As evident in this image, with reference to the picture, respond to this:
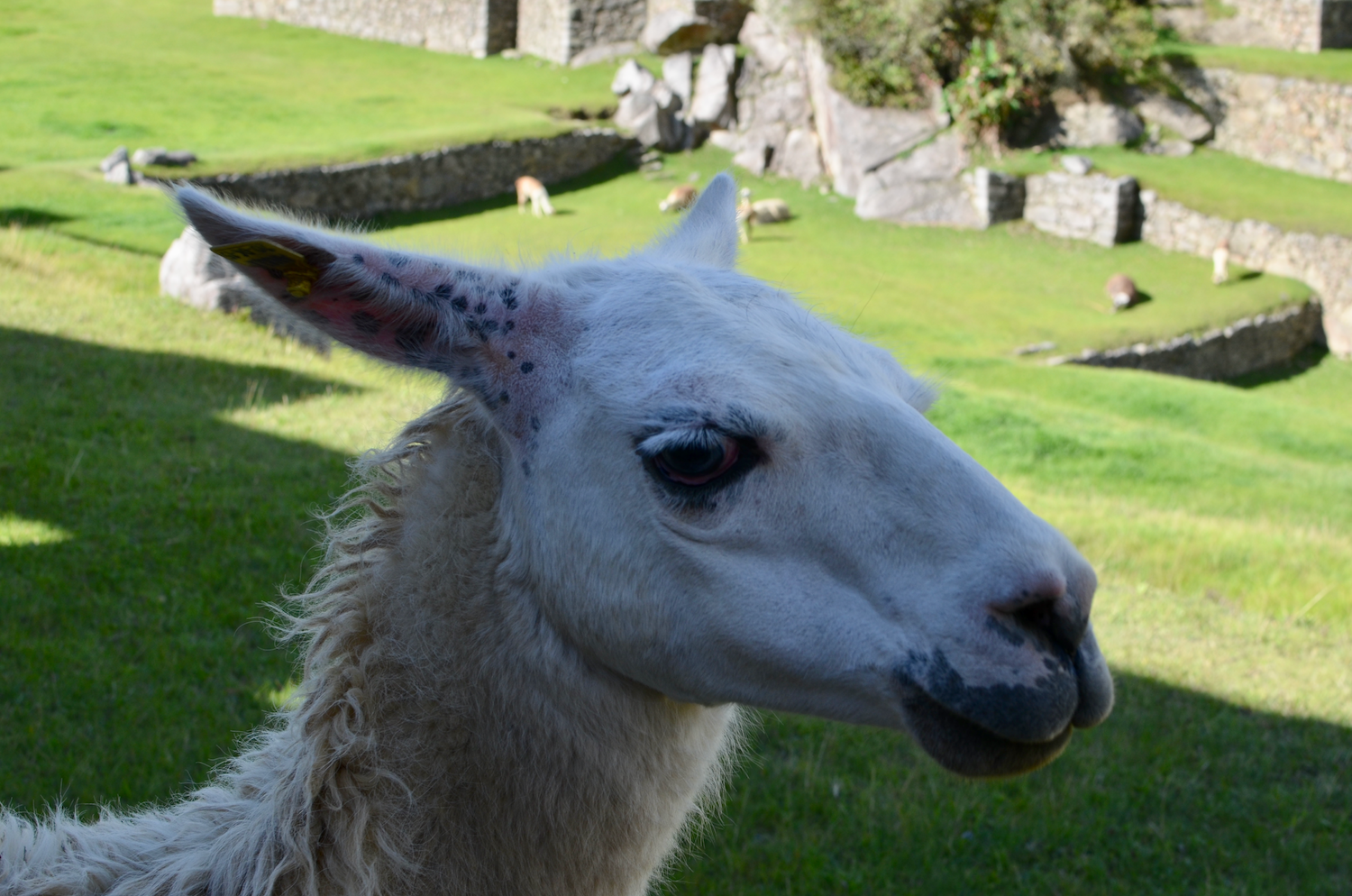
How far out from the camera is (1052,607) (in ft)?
5.13

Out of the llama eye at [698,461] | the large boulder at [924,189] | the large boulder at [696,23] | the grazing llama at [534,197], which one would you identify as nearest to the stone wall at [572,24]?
the large boulder at [696,23]

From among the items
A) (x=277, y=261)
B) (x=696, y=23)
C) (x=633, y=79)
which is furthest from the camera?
(x=696, y=23)

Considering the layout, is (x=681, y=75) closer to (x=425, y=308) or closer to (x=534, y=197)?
(x=534, y=197)

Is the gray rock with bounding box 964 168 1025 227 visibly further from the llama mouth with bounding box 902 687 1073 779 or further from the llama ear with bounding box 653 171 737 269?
the llama mouth with bounding box 902 687 1073 779

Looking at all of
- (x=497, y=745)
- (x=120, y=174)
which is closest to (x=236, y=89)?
(x=120, y=174)

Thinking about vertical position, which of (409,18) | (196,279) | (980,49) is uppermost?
(409,18)

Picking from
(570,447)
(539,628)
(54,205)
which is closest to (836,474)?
(570,447)

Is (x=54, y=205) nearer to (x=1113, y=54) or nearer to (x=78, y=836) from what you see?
(x=78, y=836)

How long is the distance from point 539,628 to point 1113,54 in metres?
30.5

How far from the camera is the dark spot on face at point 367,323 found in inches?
72.9

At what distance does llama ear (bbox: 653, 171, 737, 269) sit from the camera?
8.06 ft

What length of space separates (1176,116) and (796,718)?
28588 mm

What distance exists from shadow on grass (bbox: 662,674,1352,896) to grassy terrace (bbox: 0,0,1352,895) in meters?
0.01

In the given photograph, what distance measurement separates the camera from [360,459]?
224 centimetres
